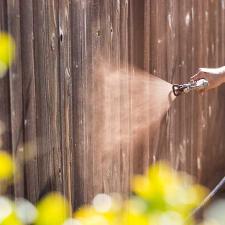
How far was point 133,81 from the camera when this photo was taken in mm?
3396

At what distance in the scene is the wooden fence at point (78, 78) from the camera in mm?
2521

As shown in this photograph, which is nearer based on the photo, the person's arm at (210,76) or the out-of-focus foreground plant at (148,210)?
the out-of-focus foreground plant at (148,210)

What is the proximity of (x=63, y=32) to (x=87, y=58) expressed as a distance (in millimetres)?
228

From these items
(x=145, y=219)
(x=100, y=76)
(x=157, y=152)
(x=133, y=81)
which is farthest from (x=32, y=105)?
(x=145, y=219)

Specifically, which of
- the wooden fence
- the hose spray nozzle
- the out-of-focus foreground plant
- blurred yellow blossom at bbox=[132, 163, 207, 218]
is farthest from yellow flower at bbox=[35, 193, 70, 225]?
the hose spray nozzle

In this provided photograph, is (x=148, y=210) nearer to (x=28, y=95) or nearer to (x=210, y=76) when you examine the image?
(x=28, y=95)

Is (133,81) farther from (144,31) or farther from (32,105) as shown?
(32,105)

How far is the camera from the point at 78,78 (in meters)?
2.89

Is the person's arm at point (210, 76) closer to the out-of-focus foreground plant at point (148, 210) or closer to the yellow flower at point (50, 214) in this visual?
the out-of-focus foreground plant at point (148, 210)

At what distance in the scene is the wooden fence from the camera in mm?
2521

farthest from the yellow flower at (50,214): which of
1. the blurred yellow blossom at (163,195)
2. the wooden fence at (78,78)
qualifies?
the wooden fence at (78,78)

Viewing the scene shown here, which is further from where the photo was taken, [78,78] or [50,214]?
[78,78]

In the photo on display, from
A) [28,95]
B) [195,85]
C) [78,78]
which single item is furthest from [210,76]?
[28,95]

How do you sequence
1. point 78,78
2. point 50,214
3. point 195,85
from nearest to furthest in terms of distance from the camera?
point 50,214, point 78,78, point 195,85
